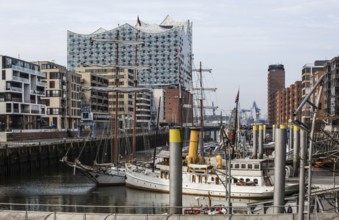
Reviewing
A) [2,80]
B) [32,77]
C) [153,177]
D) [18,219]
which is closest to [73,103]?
[32,77]

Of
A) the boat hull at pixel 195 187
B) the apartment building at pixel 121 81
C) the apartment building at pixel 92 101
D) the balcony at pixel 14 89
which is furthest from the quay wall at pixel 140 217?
the apartment building at pixel 121 81

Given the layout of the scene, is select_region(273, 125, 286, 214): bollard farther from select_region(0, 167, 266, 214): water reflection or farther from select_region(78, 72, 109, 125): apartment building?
select_region(78, 72, 109, 125): apartment building

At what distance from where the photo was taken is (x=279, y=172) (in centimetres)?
2375

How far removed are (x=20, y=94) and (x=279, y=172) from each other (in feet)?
310

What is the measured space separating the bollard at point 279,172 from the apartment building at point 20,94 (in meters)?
87.1

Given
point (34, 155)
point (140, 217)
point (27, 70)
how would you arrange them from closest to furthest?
point (140, 217) → point (34, 155) → point (27, 70)

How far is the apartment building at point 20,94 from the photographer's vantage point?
106 m

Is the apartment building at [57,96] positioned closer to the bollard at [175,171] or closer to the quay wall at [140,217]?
the quay wall at [140,217]

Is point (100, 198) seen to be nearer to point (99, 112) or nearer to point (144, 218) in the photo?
point (144, 218)

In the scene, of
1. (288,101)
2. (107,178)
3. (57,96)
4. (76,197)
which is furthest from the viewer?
(288,101)

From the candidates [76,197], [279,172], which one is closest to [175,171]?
[279,172]

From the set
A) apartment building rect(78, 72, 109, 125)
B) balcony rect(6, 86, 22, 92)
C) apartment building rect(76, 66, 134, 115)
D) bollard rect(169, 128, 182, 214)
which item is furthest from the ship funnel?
apartment building rect(76, 66, 134, 115)

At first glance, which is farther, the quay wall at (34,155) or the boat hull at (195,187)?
the quay wall at (34,155)

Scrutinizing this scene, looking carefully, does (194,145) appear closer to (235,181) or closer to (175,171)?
(235,181)
